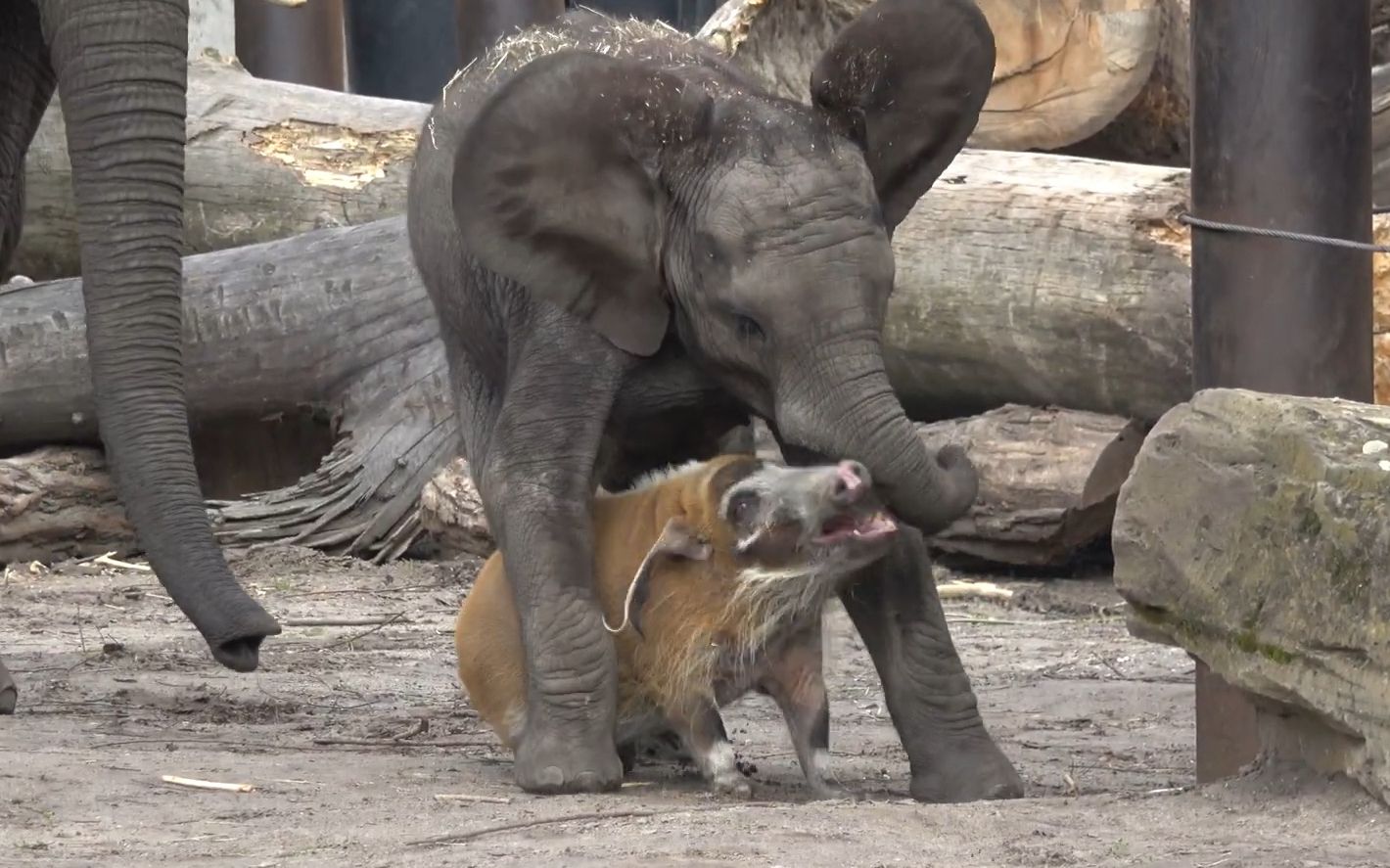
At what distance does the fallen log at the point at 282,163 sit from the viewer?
11.7 m

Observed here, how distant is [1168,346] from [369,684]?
11.1 feet

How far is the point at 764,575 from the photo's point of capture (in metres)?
5.38

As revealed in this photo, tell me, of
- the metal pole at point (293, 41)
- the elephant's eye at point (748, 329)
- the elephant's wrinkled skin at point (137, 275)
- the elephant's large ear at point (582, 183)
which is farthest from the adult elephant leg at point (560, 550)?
the metal pole at point (293, 41)

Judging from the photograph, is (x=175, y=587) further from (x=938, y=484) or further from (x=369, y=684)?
(x=938, y=484)

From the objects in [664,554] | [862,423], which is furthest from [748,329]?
[664,554]

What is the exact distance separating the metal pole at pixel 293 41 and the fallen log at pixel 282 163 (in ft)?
10.9

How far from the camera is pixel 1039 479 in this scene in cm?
934

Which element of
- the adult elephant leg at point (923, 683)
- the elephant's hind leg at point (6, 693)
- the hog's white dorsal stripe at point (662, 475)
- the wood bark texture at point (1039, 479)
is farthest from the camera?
the wood bark texture at point (1039, 479)

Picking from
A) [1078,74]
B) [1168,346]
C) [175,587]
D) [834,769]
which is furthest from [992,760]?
[1078,74]

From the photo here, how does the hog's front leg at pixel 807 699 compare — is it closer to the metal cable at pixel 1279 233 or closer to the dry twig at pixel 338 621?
the metal cable at pixel 1279 233

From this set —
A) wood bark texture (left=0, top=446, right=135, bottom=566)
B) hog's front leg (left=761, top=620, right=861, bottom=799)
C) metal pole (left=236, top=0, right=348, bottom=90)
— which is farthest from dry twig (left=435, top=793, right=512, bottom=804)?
metal pole (left=236, top=0, right=348, bottom=90)

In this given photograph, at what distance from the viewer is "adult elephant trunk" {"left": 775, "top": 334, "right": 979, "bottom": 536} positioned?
500 centimetres

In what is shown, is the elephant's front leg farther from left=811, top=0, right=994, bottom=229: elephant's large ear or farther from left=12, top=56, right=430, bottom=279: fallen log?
→ left=12, top=56, right=430, bottom=279: fallen log

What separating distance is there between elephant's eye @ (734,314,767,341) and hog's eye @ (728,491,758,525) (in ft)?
1.36
